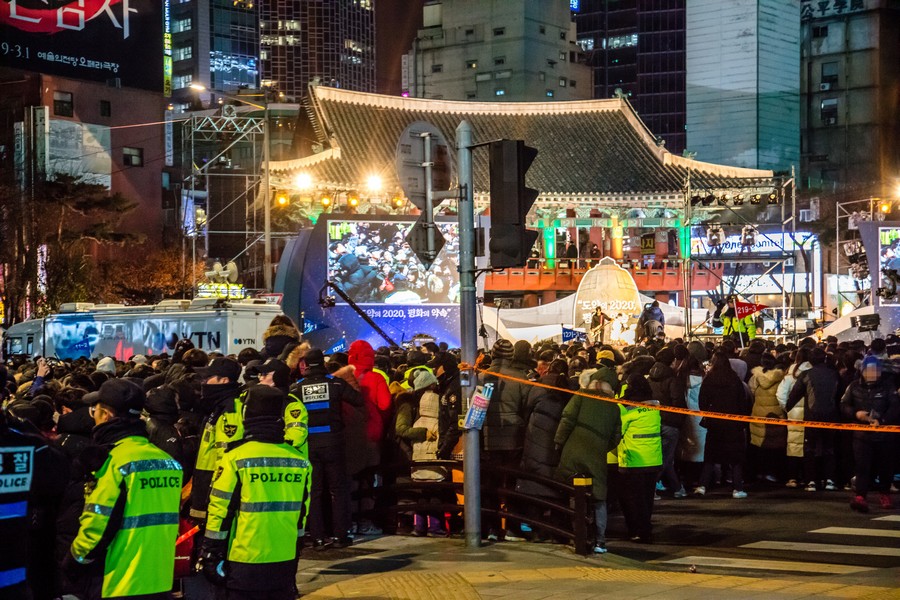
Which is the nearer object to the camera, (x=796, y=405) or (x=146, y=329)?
(x=796, y=405)

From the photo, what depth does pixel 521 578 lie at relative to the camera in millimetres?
8898

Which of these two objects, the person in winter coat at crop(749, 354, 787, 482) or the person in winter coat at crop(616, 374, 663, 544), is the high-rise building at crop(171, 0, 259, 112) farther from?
the person in winter coat at crop(616, 374, 663, 544)

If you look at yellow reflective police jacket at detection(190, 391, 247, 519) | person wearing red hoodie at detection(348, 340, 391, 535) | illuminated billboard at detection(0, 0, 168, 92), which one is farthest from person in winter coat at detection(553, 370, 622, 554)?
illuminated billboard at detection(0, 0, 168, 92)

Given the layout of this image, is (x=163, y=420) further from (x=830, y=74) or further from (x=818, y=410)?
(x=830, y=74)

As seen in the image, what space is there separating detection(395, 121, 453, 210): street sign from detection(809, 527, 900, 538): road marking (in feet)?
17.0

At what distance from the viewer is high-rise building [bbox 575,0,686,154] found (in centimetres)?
8775

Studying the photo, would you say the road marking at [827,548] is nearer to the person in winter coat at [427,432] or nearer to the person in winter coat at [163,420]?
the person in winter coat at [427,432]

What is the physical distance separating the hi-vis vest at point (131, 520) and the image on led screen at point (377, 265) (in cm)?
1953

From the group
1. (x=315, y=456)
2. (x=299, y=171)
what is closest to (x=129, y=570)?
(x=315, y=456)

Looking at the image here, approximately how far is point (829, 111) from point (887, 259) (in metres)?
46.1

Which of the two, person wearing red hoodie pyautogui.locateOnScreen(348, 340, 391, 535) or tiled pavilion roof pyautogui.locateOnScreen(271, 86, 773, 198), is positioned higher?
tiled pavilion roof pyautogui.locateOnScreen(271, 86, 773, 198)

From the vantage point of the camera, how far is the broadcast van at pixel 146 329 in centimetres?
2062

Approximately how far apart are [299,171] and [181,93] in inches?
2274

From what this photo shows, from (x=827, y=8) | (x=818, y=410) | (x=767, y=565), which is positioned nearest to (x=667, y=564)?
(x=767, y=565)
